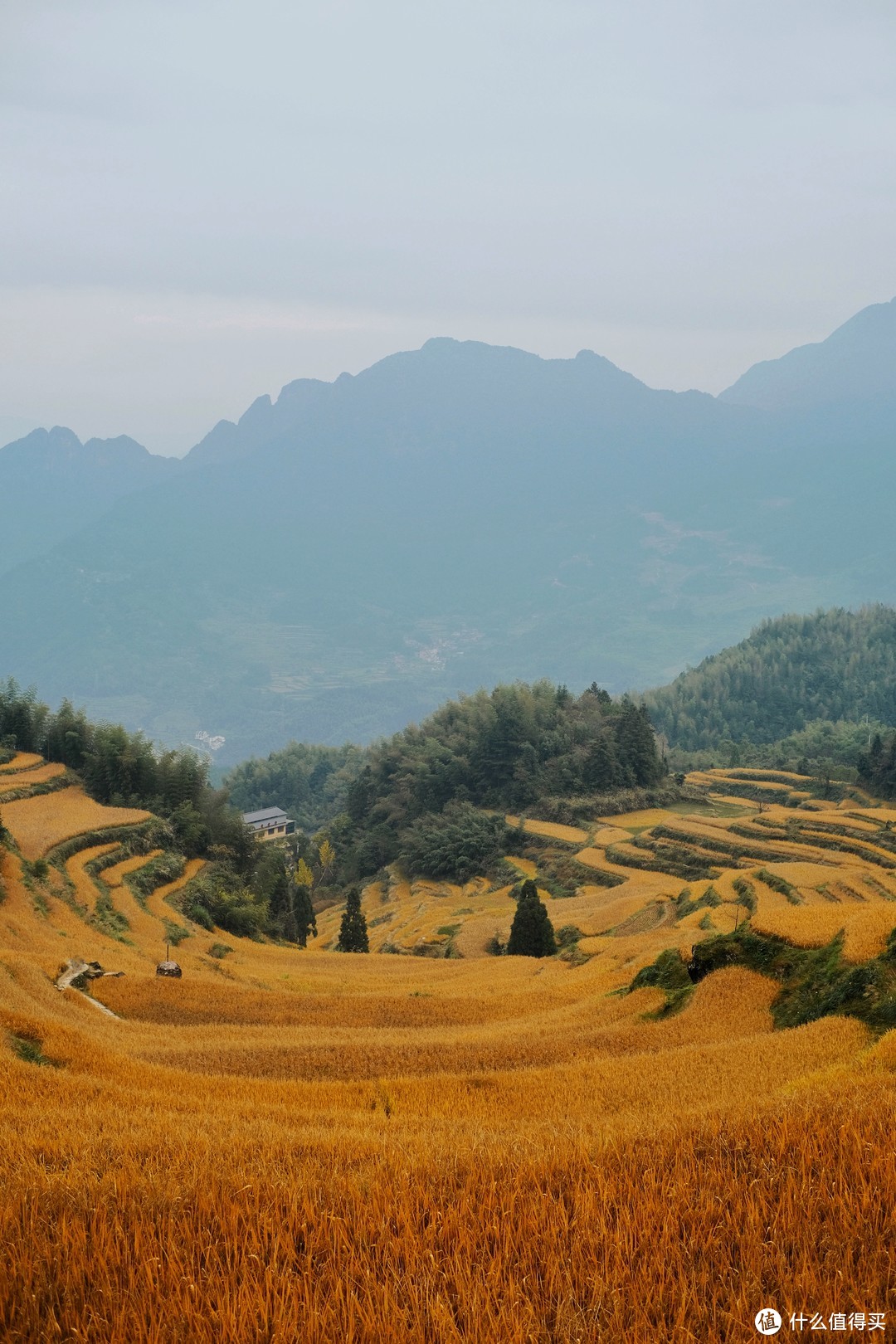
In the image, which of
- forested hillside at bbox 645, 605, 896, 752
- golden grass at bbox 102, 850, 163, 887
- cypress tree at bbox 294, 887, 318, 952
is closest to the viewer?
golden grass at bbox 102, 850, 163, 887

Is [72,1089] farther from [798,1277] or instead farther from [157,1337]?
[798,1277]

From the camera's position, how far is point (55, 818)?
38.1 m

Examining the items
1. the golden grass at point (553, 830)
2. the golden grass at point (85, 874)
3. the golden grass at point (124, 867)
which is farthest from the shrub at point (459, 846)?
the golden grass at point (85, 874)

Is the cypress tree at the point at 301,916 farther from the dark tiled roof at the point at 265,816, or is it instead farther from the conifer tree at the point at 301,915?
the dark tiled roof at the point at 265,816

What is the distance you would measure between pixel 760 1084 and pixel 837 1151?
3.76 m

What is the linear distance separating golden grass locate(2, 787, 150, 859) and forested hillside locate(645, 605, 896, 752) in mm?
75625

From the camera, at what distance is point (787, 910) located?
16.7 m

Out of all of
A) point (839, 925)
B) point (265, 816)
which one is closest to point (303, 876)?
point (265, 816)

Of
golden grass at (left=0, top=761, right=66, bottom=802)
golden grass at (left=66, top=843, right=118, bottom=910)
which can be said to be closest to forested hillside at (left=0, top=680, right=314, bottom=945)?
golden grass at (left=0, top=761, right=66, bottom=802)

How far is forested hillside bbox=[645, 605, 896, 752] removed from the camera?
4227 inches

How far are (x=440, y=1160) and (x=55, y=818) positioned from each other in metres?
37.0

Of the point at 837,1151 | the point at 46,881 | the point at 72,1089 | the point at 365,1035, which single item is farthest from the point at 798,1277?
the point at 46,881

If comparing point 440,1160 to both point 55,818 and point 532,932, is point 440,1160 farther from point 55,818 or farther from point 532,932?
point 55,818

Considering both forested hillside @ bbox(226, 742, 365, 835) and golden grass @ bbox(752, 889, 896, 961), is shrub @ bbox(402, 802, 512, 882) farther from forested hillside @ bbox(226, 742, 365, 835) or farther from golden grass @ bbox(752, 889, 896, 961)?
golden grass @ bbox(752, 889, 896, 961)
